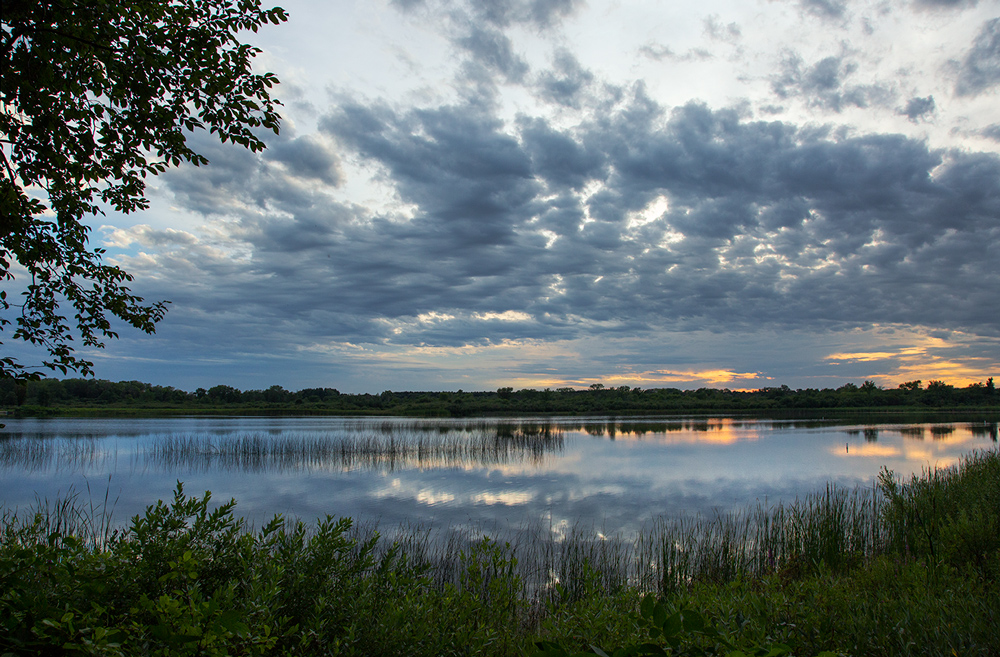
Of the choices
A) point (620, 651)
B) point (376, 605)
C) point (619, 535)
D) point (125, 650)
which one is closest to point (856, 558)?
point (619, 535)

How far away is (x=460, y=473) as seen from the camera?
70.4 feet

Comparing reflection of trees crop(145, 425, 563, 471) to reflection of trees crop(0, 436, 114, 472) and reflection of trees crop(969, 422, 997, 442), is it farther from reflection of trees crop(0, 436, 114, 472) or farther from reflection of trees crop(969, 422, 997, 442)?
reflection of trees crop(969, 422, 997, 442)

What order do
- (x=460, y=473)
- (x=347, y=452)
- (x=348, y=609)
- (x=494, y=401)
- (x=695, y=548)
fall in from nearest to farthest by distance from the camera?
(x=348, y=609) < (x=695, y=548) < (x=460, y=473) < (x=347, y=452) < (x=494, y=401)

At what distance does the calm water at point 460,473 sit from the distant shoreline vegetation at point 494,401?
52497 mm

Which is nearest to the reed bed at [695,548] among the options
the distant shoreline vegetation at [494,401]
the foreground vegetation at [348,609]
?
the foreground vegetation at [348,609]

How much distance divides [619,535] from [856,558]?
456cm

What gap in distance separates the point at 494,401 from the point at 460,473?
80.2 m

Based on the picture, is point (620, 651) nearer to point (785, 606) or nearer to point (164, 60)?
point (785, 606)

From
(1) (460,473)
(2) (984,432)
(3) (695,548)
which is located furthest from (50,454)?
(2) (984,432)

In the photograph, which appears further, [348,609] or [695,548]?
[695,548]

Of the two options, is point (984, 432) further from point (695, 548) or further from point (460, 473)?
point (695, 548)

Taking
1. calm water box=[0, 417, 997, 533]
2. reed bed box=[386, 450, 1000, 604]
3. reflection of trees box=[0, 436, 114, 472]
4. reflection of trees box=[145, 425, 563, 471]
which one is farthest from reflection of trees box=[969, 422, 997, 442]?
reflection of trees box=[0, 436, 114, 472]

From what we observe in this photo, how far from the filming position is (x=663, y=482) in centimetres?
1964

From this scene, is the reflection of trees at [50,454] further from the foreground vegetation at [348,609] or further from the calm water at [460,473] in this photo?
the foreground vegetation at [348,609]
